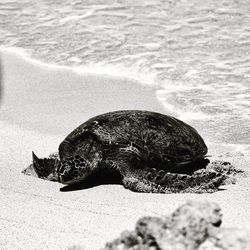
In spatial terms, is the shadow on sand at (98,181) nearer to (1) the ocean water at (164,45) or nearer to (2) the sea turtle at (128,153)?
(2) the sea turtle at (128,153)

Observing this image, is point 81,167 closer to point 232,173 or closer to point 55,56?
point 232,173

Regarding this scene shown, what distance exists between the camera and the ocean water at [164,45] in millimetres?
6788

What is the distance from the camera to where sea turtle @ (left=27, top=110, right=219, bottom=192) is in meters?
4.27

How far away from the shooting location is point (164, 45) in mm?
9430

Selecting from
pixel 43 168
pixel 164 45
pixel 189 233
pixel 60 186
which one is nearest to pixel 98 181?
pixel 60 186

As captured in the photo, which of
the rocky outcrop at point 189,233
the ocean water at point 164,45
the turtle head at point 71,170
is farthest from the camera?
the ocean water at point 164,45

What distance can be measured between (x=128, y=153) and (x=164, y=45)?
5.29m

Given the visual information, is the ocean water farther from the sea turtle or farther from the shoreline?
the sea turtle

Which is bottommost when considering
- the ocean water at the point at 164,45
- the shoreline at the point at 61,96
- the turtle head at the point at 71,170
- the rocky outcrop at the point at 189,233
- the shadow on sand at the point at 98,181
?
the shoreline at the point at 61,96

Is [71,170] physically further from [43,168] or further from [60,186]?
[43,168]

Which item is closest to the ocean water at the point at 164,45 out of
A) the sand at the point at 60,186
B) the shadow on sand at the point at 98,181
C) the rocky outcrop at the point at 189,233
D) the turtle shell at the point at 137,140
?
the sand at the point at 60,186

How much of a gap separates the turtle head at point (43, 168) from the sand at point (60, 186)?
2.7 inches

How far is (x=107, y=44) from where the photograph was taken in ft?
31.3

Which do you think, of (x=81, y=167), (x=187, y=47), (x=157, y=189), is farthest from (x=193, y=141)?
(x=187, y=47)
